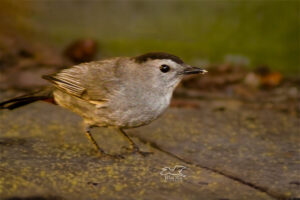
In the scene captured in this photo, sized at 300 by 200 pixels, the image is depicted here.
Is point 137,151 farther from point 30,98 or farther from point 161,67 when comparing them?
point 30,98

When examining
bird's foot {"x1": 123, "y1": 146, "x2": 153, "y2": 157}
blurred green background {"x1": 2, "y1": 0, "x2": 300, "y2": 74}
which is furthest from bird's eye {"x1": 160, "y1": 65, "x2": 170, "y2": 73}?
blurred green background {"x1": 2, "y1": 0, "x2": 300, "y2": 74}

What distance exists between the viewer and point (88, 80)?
3.71 meters

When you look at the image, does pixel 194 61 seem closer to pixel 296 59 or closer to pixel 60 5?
pixel 296 59

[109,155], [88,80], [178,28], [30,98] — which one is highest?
[178,28]

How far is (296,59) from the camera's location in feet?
21.4

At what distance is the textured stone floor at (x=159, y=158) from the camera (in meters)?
2.91

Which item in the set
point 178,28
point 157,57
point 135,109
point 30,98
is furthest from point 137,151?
point 178,28
